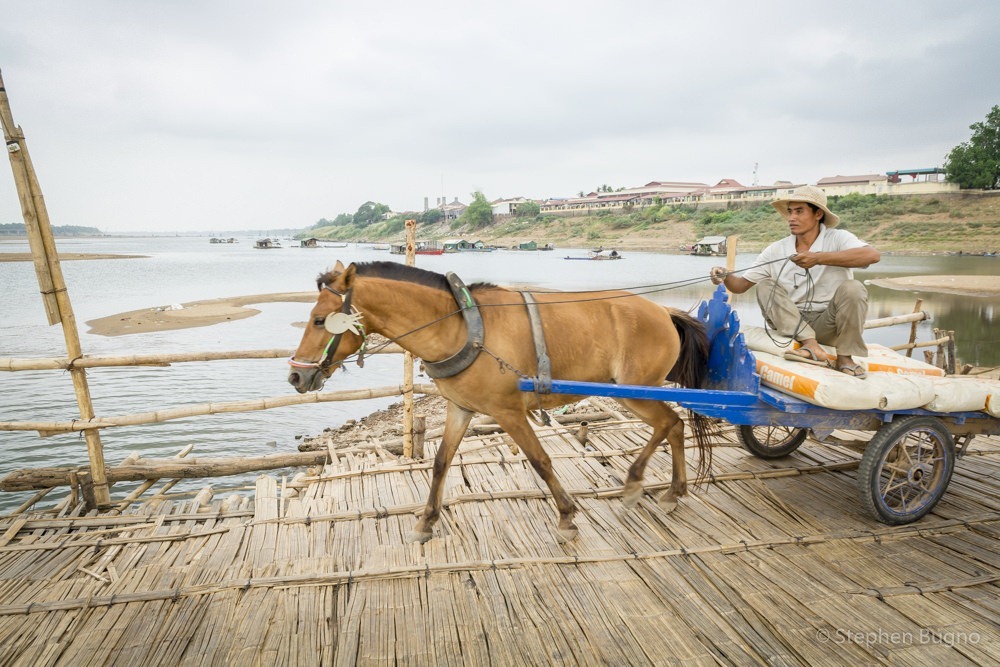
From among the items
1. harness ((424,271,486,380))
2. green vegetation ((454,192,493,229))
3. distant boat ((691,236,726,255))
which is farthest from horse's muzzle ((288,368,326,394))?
green vegetation ((454,192,493,229))

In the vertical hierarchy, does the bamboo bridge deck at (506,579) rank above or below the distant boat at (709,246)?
above

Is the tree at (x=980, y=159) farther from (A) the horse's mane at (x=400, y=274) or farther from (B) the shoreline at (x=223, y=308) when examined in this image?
(A) the horse's mane at (x=400, y=274)

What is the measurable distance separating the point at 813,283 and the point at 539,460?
2.33m

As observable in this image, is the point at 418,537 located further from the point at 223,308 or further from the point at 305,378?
the point at 223,308

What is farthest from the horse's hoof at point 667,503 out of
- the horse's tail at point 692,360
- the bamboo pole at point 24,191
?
the bamboo pole at point 24,191

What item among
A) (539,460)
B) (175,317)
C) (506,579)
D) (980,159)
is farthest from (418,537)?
(980,159)

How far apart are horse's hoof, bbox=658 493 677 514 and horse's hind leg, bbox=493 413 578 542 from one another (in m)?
0.80

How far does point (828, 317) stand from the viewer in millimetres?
3754

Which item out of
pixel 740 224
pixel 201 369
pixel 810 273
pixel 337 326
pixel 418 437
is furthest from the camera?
pixel 740 224

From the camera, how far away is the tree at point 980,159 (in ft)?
160

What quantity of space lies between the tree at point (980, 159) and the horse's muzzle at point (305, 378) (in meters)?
65.4

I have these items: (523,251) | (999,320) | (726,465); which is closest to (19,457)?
(726,465)

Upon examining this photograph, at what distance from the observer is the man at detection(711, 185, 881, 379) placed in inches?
137

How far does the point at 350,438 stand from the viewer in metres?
8.71
